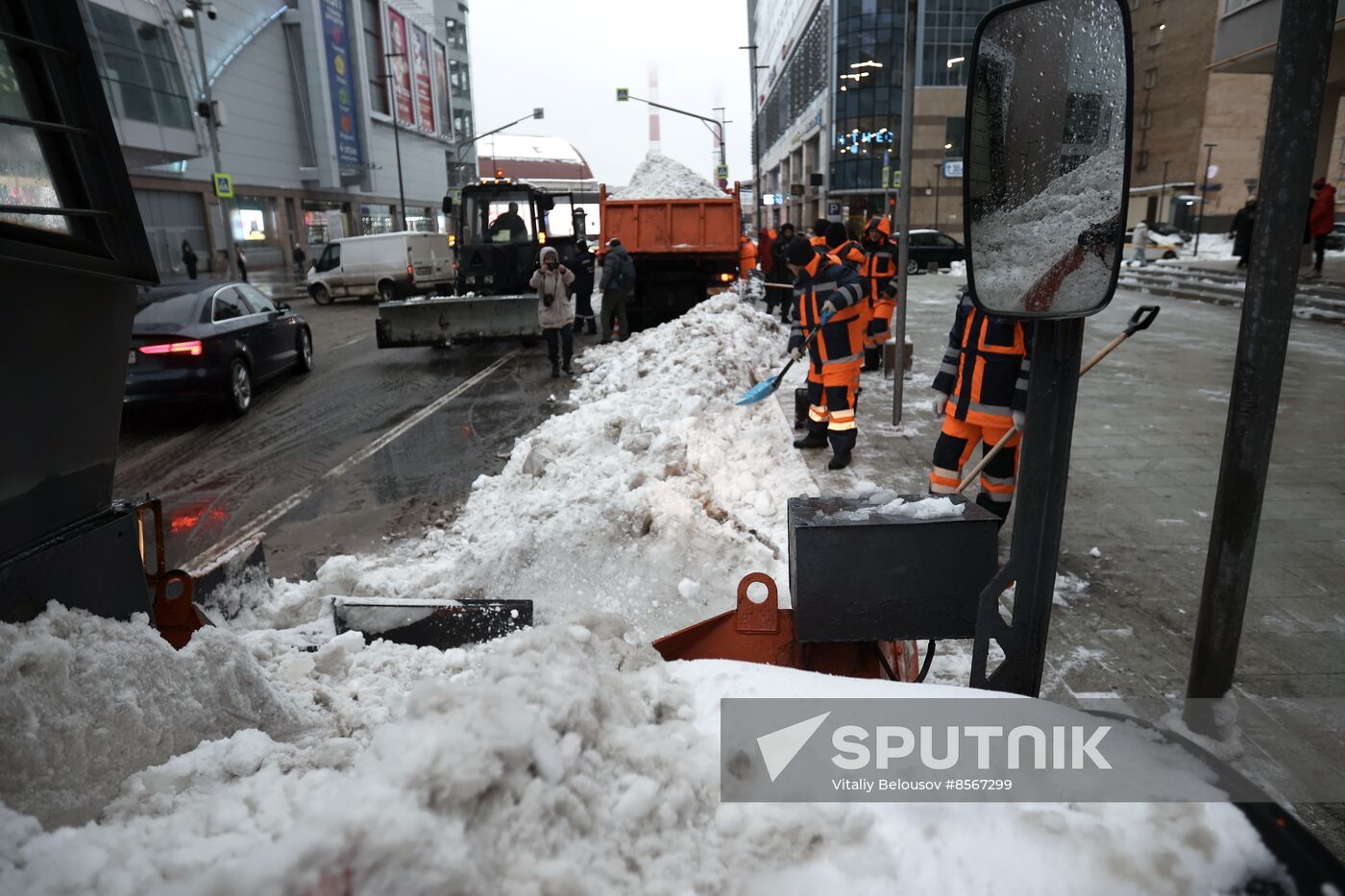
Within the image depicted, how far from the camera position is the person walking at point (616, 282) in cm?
1388

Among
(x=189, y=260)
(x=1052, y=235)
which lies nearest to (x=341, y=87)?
(x=189, y=260)

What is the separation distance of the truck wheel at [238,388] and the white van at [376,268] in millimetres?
14271

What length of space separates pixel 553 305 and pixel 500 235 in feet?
17.1

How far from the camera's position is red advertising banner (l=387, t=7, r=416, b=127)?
54750mm

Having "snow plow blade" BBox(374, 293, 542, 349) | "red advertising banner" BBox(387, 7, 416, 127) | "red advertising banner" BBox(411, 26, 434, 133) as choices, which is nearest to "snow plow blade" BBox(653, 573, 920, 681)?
"snow plow blade" BBox(374, 293, 542, 349)

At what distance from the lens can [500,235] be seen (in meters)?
16.4

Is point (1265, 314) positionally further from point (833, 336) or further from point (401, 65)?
point (401, 65)

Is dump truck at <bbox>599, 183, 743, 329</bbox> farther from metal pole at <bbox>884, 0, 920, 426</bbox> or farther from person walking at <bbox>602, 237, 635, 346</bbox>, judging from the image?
metal pole at <bbox>884, 0, 920, 426</bbox>

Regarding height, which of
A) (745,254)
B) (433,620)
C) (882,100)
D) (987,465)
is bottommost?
(433,620)

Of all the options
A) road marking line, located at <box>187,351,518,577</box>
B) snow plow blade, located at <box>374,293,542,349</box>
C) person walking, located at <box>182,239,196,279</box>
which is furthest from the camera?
person walking, located at <box>182,239,196,279</box>

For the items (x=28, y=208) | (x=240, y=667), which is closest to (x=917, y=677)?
(x=240, y=667)

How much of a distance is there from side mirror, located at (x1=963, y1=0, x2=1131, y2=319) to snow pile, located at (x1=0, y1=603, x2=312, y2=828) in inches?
81.6

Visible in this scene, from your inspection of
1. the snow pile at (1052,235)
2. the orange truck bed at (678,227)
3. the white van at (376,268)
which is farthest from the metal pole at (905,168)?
the white van at (376,268)

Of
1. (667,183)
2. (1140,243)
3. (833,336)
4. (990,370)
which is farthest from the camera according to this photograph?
(1140,243)
